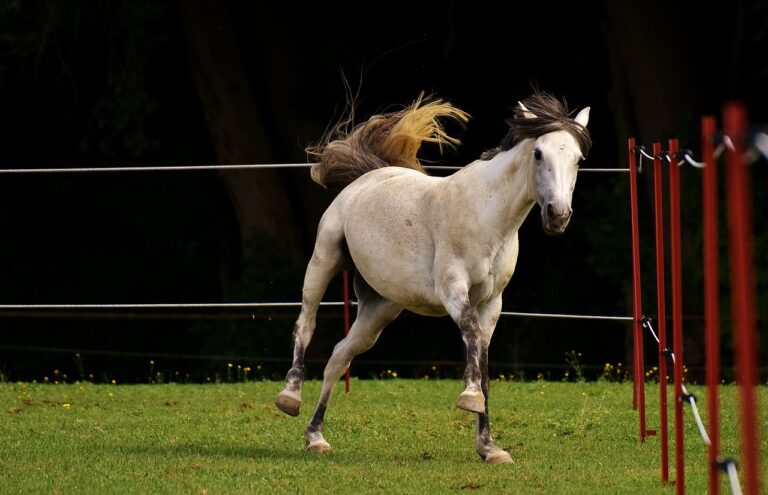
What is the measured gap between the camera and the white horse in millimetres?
6406

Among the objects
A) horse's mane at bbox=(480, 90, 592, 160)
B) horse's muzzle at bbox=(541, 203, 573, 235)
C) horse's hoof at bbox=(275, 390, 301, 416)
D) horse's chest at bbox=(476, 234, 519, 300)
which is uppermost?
horse's mane at bbox=(480, 90, 592, 160)

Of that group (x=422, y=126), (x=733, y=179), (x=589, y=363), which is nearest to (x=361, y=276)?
(x=422, y=126)

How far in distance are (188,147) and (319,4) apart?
2.86 m

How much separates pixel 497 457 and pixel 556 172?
1461 mm

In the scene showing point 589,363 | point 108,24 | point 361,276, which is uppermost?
point 108,24

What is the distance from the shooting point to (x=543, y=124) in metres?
6.44

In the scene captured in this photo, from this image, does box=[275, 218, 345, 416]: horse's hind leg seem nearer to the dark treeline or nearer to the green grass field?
the green grass field

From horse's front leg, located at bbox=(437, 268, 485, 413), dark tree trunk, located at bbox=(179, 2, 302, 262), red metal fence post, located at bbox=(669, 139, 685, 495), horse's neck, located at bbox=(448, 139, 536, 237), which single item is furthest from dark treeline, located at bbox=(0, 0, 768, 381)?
red metal fence post, located at bbox=(669, 139, 685, 495)

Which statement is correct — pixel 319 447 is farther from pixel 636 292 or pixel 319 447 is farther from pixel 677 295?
pixel 677 295

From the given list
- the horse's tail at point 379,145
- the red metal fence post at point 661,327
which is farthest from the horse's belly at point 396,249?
the red metal fence post at point 661,327

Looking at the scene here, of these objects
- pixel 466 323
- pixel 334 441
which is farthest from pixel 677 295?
pixel 334 441

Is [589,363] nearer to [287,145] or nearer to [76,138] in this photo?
[287,145]

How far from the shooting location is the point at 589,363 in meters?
17.8

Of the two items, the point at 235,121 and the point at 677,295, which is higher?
the point at 235,121
